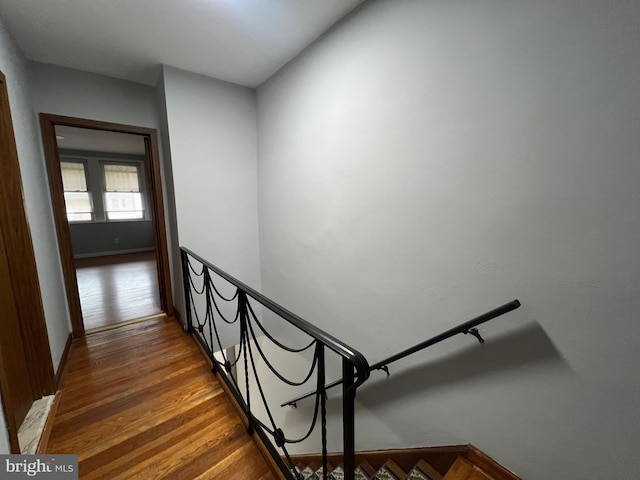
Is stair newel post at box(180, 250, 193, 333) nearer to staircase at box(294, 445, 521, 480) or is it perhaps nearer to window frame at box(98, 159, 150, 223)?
staircase at box(294, 445, 521, 480)

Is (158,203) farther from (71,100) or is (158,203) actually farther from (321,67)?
(321,67)

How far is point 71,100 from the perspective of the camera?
2219 millimetres

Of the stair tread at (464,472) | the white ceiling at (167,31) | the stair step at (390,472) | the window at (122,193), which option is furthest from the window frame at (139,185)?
the stair tread at (464,472)

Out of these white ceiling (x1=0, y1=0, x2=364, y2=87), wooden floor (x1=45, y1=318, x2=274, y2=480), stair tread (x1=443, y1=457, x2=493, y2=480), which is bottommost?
stair tread (x1=443, y1=457, x2=493, y2=480)

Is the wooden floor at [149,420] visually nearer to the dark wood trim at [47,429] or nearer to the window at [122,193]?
the dark wood trim at [47,429]

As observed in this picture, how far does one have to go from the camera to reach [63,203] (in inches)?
89.7

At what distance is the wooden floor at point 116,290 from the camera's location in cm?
287

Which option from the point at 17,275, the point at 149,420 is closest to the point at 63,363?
the point at 17,275

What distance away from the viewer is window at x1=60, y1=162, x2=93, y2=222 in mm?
5613

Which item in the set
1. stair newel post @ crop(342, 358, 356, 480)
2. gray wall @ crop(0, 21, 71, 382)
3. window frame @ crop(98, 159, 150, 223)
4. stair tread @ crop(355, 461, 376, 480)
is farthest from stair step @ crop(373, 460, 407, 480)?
window frame @ crop(98, 159, 150, 223)

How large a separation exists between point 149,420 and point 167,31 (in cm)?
257

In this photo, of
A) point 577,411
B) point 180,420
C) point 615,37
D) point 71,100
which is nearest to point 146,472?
point 180,420

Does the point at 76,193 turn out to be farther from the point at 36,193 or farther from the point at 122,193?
the point at 36,193

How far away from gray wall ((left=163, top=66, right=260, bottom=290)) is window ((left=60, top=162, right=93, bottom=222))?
5377mm
